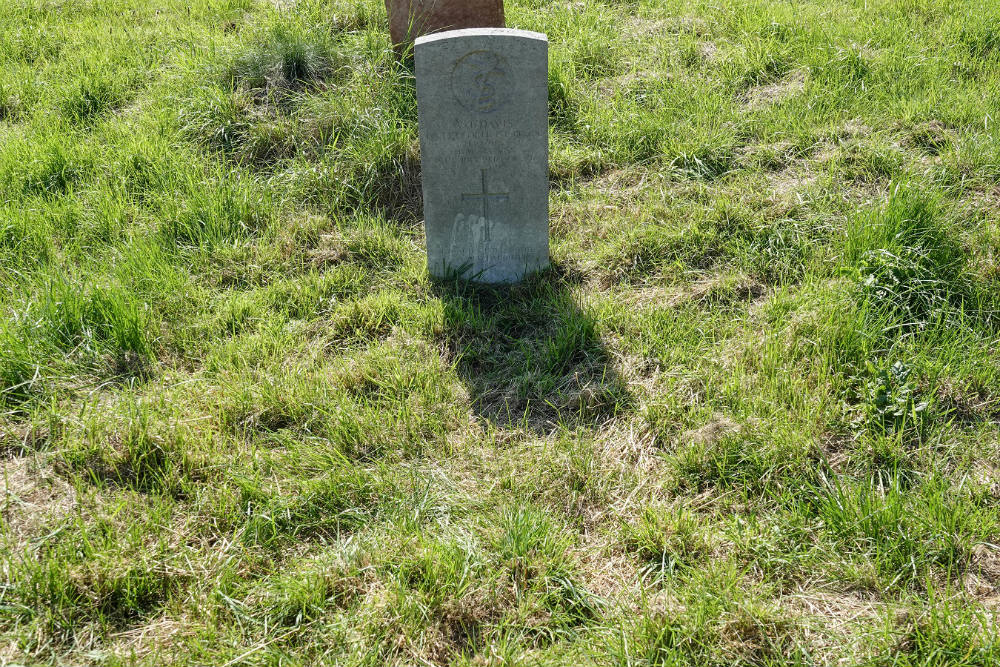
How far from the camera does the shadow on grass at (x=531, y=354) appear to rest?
2.99m

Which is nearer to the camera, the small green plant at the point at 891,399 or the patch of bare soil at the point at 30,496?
the patch of bare soil at the point at 30,496

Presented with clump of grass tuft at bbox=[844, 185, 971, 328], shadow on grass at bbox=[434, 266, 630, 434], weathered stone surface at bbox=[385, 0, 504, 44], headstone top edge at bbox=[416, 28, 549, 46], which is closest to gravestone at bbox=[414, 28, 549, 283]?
headstone top edge at bbox=[416, 28, 549, 46]

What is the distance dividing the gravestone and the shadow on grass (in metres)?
0.14

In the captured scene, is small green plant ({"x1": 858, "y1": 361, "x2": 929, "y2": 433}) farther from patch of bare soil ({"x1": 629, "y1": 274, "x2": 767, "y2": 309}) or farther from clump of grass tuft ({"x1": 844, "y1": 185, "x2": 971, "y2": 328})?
patch of bare soil ({"x1": 629, "y1": 274, "x2": 767, "y2": 309})

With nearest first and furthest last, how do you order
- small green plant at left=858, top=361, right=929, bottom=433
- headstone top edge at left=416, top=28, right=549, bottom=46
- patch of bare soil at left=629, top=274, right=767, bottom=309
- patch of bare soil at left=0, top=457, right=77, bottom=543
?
patch of bare soil at left=0, top=457, right=77, bottom=543, small green plant at left=858, top=361, right=929, bottom=433, headstone top edge at left=416, top=28, right=549, bottom=46, patch of bare soil at left=629, top=274, right=767, bottom=309

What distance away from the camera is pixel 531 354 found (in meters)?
3.23

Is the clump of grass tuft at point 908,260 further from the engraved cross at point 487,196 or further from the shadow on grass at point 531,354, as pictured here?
the engraved cross at point 487,196

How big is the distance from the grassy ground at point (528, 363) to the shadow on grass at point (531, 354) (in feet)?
0.05

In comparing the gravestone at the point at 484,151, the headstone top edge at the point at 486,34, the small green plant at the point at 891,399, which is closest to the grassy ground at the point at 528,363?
the small green plant at the point at 891,399

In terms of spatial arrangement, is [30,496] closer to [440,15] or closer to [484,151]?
[484,151]

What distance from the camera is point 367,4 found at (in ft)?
17.5

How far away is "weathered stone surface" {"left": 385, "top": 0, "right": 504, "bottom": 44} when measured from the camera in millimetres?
4574

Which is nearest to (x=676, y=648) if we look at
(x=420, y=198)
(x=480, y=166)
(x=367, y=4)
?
(x=480, y=166)

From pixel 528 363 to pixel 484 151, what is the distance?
900 mm
